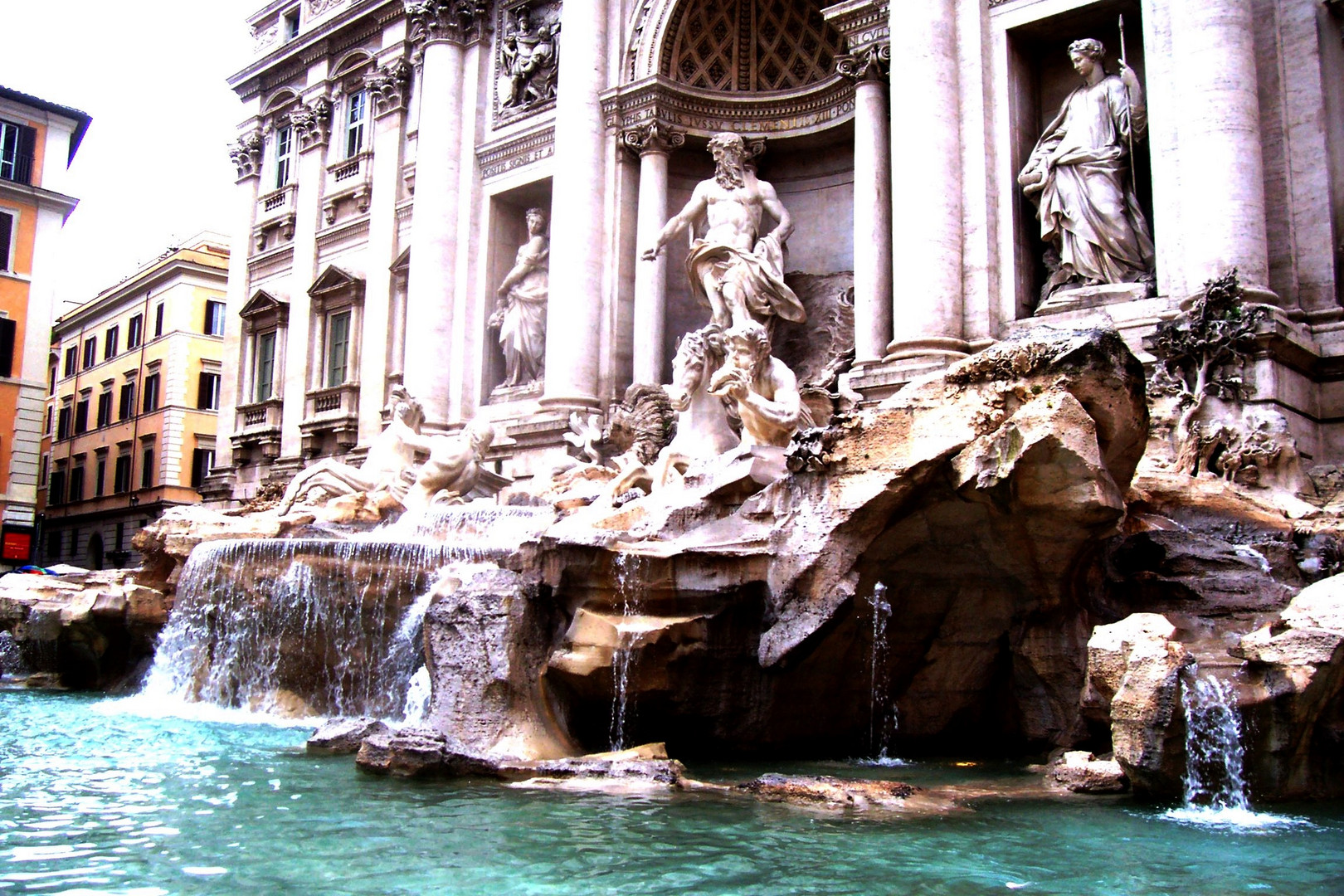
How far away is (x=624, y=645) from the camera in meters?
7.77

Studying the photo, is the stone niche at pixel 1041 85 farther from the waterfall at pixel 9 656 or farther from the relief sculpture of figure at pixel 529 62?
the waterfall at pixel 9 656

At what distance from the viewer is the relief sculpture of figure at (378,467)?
52.9ft

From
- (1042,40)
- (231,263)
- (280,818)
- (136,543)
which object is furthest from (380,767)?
(231,263)

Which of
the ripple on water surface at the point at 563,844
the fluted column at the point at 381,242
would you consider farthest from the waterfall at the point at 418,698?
the fluted column at the point at 381,242

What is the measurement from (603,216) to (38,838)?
13980 millimetres

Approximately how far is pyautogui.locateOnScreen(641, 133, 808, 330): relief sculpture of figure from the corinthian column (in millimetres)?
5055

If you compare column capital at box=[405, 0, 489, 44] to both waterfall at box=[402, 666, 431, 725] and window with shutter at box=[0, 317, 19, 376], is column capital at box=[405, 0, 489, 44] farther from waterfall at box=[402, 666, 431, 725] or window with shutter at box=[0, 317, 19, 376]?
window with shutter at box=[0, 317, 19, 376]

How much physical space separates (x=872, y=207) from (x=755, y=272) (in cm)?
172

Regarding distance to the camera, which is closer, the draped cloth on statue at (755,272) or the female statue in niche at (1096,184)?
the female statue in niche at (1096,184)

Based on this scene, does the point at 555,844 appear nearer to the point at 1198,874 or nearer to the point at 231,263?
the point at 1198,874

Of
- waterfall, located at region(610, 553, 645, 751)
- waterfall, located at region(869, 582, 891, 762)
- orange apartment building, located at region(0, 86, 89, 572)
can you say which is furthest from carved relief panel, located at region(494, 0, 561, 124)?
orange apartment building, located at region(0, 86, 89, 572)

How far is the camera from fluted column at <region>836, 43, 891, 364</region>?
14859 mm

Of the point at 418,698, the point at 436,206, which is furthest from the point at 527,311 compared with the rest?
the point at 418,698

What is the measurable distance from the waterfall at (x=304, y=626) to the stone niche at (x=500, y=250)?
28.2 ft
